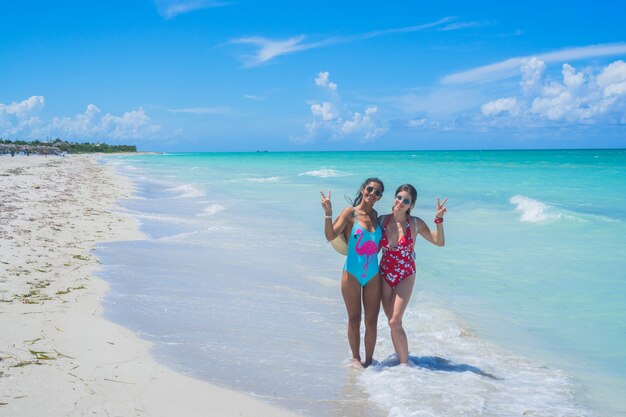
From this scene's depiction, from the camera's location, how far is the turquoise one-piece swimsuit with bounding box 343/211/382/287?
4.89m

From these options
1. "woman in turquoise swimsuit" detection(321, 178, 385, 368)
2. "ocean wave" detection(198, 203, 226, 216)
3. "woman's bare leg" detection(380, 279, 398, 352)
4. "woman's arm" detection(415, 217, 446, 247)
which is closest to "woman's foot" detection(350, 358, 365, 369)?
"woman in turquoise swimsuit" detection(321, 178, 385, 368)

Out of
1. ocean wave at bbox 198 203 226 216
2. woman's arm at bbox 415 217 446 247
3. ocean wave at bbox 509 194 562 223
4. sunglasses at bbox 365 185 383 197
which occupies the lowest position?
ocean wave at bbox 198 203 226 216

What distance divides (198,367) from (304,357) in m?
1.10

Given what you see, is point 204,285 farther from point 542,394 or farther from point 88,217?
point 88,217

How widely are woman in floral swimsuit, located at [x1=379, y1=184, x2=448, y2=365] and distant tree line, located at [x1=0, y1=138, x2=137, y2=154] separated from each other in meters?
82.1

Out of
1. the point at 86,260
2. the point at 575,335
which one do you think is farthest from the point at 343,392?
the point at 86,260

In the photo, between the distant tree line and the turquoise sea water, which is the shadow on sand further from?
the distant tree line

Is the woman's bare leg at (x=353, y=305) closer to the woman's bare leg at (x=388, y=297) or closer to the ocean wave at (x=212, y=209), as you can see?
the woman's bare leg at (x=388, y=297)

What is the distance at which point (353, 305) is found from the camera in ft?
16.6

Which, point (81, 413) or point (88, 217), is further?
point (88, 217)

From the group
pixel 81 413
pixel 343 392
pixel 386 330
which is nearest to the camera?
pixel 81 413

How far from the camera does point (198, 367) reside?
4762mm

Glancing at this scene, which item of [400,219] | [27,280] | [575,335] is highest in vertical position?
[400,219]

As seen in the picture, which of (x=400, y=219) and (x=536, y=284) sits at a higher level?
(x=400, y=219)
